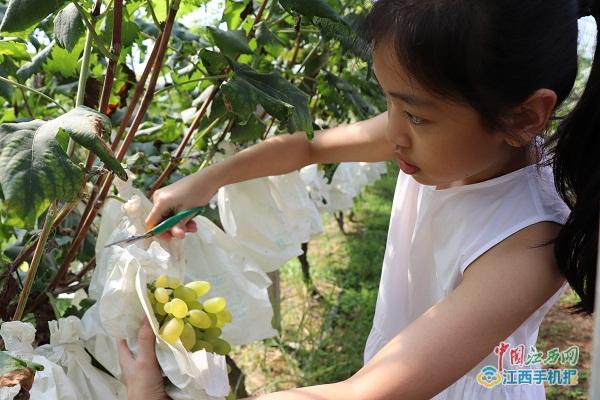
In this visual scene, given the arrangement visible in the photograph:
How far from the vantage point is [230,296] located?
1534mm

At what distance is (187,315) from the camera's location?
1144mm

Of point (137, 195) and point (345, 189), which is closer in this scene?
point (137, 195)

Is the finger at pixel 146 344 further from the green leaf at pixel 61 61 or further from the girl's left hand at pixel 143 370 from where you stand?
the green leaf at pixel 61 61

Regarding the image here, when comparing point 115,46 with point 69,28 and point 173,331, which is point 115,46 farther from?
point 173,331

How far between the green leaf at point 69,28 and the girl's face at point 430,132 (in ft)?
1.62

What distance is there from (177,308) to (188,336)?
60 mm

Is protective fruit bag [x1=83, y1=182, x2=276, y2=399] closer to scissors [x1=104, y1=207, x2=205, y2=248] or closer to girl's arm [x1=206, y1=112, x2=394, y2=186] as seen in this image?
scissors [x1=104, y1=207, x2=205, y2=248]

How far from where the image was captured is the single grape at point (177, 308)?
1104 mm

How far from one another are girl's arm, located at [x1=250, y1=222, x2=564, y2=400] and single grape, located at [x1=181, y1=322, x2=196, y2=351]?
20cm

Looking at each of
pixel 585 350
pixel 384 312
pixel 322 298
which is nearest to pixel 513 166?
pixel 384 312

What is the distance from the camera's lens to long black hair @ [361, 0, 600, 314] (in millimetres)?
1012

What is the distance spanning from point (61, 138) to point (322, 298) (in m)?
3.51

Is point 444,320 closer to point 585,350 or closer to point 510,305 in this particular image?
point 510,305

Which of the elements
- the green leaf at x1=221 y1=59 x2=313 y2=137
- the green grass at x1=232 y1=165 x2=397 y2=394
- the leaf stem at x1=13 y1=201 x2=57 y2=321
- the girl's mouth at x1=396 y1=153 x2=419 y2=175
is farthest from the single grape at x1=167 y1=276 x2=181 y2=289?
the green grass at x1=232 y1=165 x2=397 y2=394
